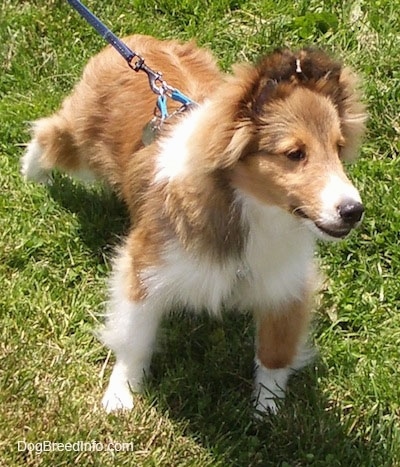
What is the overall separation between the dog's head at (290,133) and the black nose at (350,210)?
0.24 ft

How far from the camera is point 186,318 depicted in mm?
4035

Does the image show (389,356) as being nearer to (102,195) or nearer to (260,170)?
(260,170)

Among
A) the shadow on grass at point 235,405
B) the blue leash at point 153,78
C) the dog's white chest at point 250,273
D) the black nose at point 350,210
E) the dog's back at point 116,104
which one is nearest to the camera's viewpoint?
the black nose at point 350,210

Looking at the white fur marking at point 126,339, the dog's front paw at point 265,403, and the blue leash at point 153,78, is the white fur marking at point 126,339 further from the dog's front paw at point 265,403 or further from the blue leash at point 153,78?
the blue leash at point 153,78

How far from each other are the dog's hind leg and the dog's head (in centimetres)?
152

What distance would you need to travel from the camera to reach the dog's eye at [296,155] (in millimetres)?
2918

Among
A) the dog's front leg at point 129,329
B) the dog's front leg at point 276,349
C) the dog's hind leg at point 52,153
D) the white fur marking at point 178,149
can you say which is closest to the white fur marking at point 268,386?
the dog's front leg at point 276,349

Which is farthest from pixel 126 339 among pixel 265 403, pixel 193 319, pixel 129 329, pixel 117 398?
pixel 265 403

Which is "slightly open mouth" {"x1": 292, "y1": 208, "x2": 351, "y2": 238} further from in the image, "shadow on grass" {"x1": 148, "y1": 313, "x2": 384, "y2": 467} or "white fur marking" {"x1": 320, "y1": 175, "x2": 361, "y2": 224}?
"shadow on grass" {"x1": 148, "y1": 313, "x2": 384, "y2": 467}

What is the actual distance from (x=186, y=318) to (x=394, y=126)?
5.42 ft

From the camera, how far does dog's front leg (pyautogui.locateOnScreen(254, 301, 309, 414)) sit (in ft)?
11.8

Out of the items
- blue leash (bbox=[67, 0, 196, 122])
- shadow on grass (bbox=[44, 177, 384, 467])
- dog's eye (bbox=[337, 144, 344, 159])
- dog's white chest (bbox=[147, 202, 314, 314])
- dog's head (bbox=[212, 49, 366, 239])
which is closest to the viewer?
dog's head (bbox=[212, 49, 366, 239])

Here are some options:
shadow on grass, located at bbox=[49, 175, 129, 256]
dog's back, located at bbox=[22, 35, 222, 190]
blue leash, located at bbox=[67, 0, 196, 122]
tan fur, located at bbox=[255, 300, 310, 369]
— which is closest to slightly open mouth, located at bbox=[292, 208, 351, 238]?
tan fur, located at bbox=[255, 300, 310, 369]

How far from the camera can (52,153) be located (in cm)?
444
